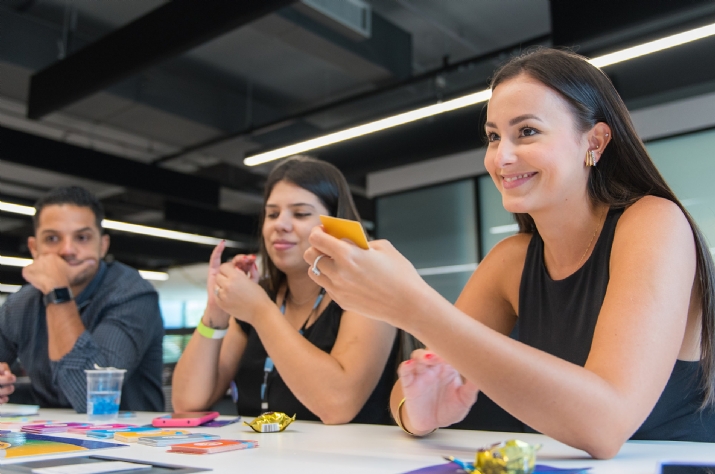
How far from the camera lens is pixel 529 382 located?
31.1 inches

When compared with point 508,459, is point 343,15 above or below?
above

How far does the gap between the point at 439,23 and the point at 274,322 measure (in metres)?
4.07

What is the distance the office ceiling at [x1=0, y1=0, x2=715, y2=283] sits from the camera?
3.56 metres

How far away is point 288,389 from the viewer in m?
1.67

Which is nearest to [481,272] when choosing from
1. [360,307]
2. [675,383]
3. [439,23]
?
[675,383]

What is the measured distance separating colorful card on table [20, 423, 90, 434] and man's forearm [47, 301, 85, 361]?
0.51 metres

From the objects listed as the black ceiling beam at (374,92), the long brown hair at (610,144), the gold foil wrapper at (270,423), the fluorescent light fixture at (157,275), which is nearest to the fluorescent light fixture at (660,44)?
the black ceiling beam at (374,92)

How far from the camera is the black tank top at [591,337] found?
1108 mm

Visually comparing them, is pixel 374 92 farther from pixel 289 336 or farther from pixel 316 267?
pixel 316 267

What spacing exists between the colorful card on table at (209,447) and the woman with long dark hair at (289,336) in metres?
0.40

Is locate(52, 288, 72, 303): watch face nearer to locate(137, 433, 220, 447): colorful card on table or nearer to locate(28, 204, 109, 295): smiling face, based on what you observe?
locate(28, 204, 109, 295): smiling face

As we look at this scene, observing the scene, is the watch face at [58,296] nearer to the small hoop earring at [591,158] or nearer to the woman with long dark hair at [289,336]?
the woman with long dark hair at [289,336]

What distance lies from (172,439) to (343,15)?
145 inches

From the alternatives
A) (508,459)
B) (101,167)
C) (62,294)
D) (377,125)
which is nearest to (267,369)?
(62,294)
